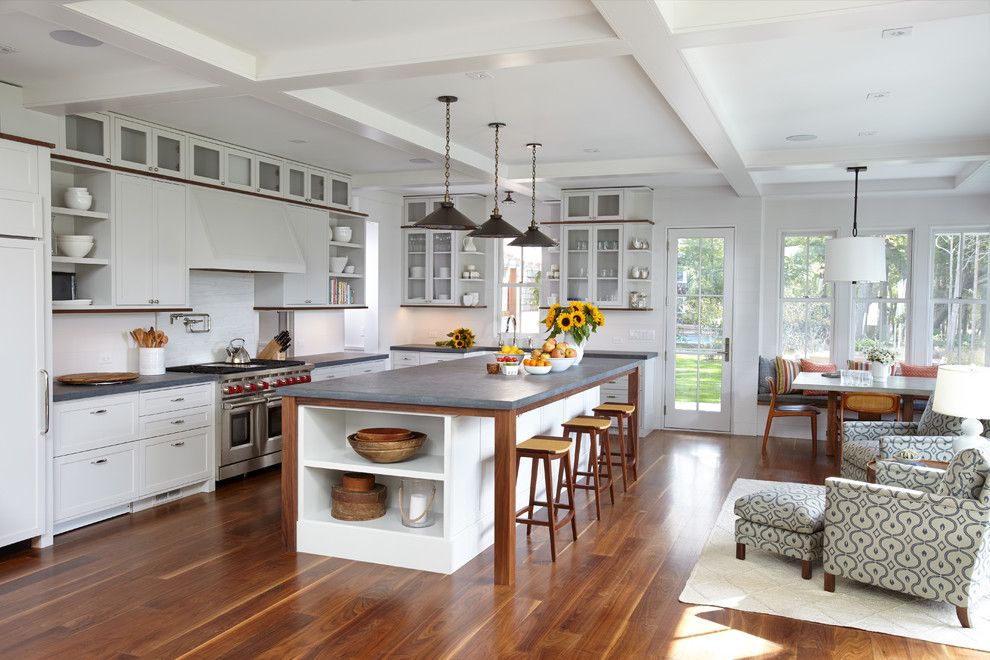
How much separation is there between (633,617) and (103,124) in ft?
15.0

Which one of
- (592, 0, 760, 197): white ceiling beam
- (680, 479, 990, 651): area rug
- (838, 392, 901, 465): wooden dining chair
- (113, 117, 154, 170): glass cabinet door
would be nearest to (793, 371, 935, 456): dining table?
(838, 392, 901, 465): wooden dining chair

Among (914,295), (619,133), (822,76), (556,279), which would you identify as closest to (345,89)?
(619,133)

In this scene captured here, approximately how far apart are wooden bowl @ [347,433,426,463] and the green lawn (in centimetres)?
521

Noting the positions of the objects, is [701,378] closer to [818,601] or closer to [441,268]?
[441,268]

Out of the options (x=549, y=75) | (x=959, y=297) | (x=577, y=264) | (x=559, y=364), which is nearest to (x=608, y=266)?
(x=577, y=264)

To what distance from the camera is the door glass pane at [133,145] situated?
5.61 m

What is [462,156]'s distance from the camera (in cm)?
680

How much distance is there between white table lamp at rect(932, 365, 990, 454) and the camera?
411 centimetres

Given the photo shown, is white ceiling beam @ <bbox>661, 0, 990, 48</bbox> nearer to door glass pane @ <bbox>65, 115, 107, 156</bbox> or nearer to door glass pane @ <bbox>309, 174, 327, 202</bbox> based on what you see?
door glass pane @ <bbox>65, 115, 107, 156</bbox>

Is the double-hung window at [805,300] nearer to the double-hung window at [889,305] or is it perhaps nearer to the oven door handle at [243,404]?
the double-hung window at [889,305]

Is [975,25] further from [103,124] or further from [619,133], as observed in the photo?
[103,124]

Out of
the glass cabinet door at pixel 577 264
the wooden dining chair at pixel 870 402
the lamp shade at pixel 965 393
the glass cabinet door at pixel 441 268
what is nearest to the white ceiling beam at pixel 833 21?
the lamp shade at pixel 965 393

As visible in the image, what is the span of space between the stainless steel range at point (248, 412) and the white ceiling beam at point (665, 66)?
148 inches

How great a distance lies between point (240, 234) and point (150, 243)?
860 millimetres
